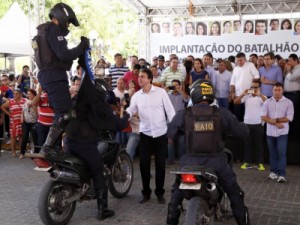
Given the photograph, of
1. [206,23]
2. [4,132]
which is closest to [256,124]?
[4,132]

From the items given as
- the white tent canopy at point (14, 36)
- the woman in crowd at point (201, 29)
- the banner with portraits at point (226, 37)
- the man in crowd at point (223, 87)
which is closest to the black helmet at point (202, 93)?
the man in crowd at point (223, 87)

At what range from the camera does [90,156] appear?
534cm

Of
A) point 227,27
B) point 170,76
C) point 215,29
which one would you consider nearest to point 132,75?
point 170,76

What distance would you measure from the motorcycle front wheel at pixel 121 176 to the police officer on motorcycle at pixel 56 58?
1340 mm

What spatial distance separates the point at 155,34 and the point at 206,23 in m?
2.06

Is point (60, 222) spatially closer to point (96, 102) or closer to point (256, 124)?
point (96, 102)

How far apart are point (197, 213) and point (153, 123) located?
2288 mm

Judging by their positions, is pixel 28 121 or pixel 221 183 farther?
pixel 28 121

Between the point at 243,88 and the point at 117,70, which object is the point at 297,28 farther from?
the point at 117,70

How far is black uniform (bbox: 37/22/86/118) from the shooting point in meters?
→ 5.02

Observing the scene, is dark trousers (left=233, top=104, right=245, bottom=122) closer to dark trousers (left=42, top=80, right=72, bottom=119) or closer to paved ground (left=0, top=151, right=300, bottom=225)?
paved ground (left=0, top=151, right=300, bottom=225)

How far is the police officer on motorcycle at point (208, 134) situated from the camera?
14.0 ft

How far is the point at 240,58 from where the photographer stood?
9.65 meters

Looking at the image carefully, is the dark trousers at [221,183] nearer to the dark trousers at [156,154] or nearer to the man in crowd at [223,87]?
the dark trousers at [156,154]
